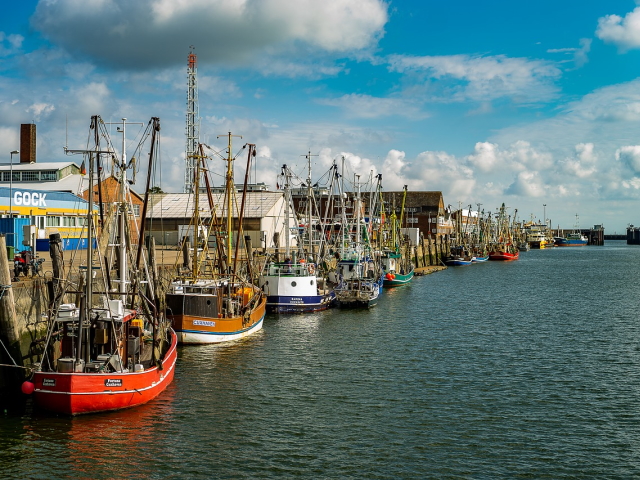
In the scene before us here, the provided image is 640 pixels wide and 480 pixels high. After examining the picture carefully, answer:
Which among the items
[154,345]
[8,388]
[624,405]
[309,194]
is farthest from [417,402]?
[309,194]

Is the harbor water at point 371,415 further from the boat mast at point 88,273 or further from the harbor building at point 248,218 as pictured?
the harbor building at point 248,218

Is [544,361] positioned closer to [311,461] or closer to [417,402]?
[417,402]

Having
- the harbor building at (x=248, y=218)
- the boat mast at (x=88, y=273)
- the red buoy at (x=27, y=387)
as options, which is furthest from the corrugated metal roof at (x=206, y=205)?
the red buoy at (x=27, y=387)

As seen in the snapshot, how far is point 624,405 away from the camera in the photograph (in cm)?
2784

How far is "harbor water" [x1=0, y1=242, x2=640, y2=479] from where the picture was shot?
21.3m

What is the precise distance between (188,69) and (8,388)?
4091 inches

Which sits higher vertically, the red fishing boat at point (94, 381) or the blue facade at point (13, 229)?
the blue facade at point (13, 229)

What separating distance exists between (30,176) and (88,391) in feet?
247

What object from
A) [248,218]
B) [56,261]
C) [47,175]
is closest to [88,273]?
[56,261]

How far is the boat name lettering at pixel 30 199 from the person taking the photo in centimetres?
6650

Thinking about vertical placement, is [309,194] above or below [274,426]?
above

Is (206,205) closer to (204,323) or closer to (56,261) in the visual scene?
(204,323)

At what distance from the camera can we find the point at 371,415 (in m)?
26.2

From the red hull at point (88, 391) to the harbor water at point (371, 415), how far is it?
0.42 meters
